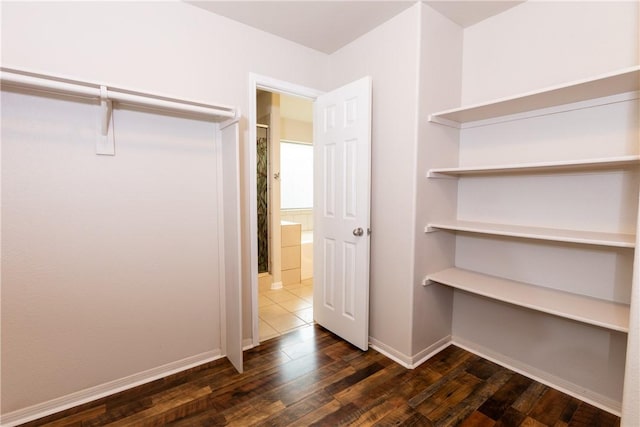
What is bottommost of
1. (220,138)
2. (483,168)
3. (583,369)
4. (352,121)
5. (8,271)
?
(583,369)

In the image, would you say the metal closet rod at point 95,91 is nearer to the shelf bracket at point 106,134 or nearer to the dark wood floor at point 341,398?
the shelf bracket at point 106,134

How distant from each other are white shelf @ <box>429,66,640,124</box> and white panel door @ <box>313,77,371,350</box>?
562mm

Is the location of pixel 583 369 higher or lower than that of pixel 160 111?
lower

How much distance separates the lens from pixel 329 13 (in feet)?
6.63

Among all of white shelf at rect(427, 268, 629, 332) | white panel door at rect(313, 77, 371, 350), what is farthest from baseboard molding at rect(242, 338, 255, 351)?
white shelf at rect(427, 268, 629, 332)

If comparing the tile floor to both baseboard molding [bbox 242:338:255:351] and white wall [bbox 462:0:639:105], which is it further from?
white wall [bbox 462:0:639:105]

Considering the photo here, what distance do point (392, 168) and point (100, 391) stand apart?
2.32 meters

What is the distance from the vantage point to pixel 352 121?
2.24 metres

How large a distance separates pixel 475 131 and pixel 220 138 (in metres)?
1.83

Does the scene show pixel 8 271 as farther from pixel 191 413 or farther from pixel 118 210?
pixel 191 413

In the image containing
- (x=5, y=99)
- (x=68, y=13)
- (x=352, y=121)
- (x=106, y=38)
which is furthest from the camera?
(x=352, y=121)

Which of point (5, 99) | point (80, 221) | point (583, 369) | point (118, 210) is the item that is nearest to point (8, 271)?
point (80, 221)

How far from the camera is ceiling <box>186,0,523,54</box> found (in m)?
1.91

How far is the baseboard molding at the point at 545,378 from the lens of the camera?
1665 mm
